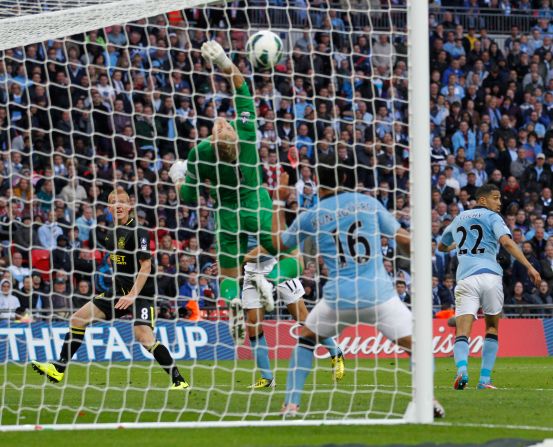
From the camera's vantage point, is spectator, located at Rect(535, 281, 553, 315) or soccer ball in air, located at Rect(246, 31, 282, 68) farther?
spectator, located at Rect(535, 281, 553, 315)

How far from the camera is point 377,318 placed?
8.73 meters

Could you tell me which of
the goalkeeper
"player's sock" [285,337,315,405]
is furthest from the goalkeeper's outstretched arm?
"player's sock" [285,337,315,405]

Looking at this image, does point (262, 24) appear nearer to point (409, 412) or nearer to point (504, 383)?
point (504, 383)

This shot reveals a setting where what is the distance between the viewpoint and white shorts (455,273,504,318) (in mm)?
12383

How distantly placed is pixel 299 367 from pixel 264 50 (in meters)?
3.07

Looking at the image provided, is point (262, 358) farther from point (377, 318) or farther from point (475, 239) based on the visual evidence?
point (377, 318)

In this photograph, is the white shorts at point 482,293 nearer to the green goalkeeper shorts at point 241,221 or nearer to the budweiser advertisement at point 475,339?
the green goalkeeper shorts at point 241,221

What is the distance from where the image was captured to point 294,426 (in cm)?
842

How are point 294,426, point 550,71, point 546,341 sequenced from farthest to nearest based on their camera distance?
point 550,71 < point 546,341 < point 294,426

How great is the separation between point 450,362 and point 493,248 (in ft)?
22.1

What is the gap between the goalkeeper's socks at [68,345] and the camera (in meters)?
11.6

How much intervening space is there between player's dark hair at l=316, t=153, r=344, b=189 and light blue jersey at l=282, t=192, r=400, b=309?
0.38 feet

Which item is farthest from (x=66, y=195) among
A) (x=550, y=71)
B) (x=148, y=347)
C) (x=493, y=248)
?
(x=550, y=71)

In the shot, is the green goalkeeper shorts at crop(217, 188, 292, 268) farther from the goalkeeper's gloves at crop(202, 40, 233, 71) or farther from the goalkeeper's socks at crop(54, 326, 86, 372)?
the goalkeeper's socks at crop(54, 326, 86, 372)
